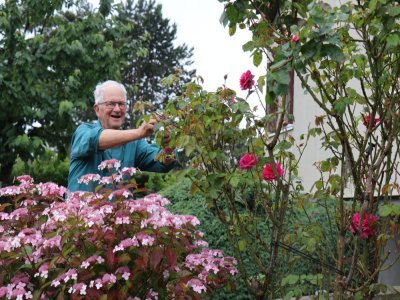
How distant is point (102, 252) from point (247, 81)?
1108 millimetres

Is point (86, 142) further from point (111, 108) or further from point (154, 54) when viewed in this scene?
point (154, 54)

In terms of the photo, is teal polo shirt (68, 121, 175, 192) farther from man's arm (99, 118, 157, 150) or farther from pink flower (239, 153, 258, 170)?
pink flower (239, 153, 258, 170)

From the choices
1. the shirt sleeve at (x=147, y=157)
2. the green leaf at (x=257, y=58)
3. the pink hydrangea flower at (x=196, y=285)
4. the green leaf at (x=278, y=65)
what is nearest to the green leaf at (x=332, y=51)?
the green leaf at (x=278, y=65)

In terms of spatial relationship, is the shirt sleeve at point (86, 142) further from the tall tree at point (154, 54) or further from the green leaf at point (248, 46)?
the tall tree at point (154, 54)

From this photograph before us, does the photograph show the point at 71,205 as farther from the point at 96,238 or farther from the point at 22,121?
the point at 22,121

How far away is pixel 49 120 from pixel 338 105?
10.6 m

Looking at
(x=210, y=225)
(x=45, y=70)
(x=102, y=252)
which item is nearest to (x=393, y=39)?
(x=102, y=252)

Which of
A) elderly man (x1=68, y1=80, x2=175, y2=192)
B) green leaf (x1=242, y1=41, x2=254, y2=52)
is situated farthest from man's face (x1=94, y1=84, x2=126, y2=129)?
green leaf (x1=242, y1=41, x2=254, y2=52)

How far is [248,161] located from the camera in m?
3.37

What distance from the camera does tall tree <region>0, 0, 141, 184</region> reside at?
40.8ft

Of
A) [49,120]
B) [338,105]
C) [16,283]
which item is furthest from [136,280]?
[49,120]

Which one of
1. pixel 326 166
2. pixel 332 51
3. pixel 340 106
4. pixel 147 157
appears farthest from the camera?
pixel 147 157

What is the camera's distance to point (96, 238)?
10.4ft

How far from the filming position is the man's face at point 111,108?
403cm
